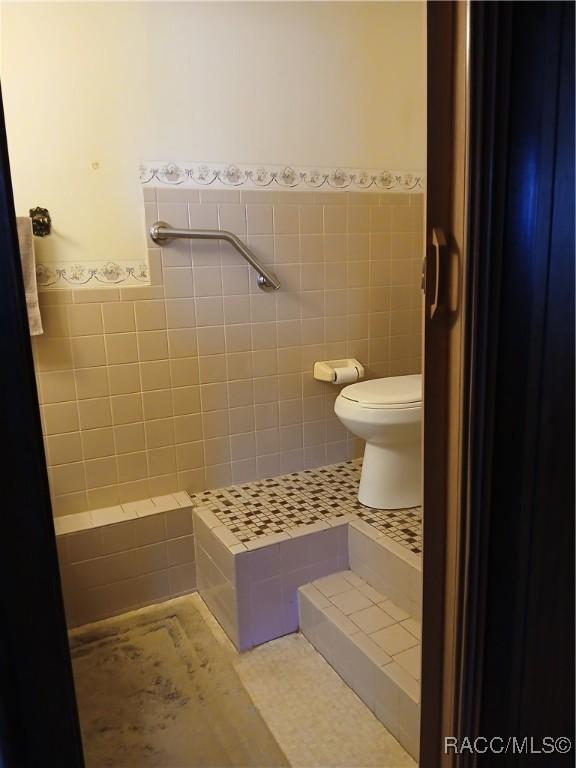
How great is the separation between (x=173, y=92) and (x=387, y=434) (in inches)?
52.7

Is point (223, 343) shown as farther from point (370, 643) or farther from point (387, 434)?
point (370, 643)

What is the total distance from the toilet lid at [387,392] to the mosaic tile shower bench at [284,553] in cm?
39

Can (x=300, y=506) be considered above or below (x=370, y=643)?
above

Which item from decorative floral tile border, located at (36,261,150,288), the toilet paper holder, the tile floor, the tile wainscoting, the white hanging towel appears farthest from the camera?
the toilet paper holder

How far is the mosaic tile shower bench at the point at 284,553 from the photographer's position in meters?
1.67

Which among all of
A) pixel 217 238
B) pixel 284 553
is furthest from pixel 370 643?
pixel 217 238

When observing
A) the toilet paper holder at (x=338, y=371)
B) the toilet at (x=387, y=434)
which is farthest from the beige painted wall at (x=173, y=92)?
the toilet at (x=387, y=434)

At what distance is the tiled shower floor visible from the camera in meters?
1.80

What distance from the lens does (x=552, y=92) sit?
2.39 ft

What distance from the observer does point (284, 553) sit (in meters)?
1.73

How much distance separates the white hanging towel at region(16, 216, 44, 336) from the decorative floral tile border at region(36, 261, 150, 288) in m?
0.06

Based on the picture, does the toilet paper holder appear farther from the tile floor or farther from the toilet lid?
the tile floor

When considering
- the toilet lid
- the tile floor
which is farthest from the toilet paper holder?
the tile floor

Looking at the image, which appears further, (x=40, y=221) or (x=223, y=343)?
(x=223, y=343)
